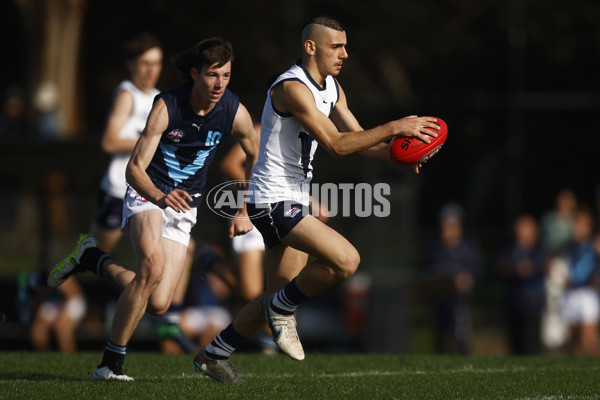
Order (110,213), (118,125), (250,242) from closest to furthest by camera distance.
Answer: (118,125)
(110,213)
(250,242)

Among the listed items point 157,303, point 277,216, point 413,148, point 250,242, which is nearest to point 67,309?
point 250,242

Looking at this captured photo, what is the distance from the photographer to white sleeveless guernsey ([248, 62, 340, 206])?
6.45 meters

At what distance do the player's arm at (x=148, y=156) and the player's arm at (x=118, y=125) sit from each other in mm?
1635

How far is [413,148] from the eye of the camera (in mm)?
6398

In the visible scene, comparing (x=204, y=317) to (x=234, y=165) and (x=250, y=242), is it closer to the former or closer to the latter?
(x=250, y=242)

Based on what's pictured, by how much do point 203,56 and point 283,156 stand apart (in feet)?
2.73

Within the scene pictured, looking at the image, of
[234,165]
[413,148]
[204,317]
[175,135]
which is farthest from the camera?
[204,317]

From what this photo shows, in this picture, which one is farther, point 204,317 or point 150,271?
point 204,317

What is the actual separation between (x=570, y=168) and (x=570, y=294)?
7952 millimetres

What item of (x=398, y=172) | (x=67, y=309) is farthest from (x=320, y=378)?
(x=398, y=172)

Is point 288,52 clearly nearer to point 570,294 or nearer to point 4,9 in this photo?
point 4,9

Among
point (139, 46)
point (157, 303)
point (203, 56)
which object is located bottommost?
point (157, 303)

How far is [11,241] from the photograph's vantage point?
13.6m

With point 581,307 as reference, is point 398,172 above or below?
above
